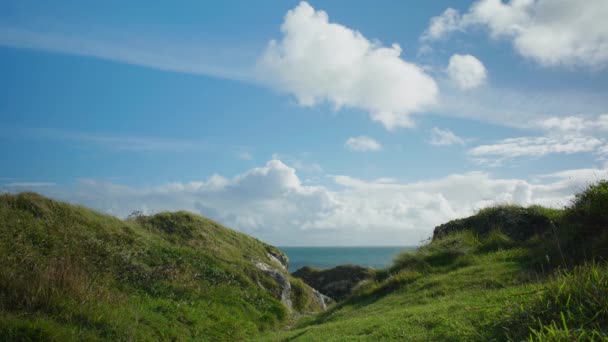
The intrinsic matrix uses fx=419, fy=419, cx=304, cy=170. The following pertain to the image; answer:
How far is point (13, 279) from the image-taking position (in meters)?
11.9

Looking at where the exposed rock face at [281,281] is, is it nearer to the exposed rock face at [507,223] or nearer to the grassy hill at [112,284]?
the grassy hill at [112,284]

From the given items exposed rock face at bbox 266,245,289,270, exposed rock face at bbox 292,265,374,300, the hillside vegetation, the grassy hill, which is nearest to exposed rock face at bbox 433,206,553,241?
the hillside vegetation

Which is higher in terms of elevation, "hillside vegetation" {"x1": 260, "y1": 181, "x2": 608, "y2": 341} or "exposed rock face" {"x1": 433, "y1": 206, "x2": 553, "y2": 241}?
"exposed rock face" {"x1": 433, "y1": 206, "x2": 553, "y2": 241}

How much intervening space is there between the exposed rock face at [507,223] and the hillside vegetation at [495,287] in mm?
55

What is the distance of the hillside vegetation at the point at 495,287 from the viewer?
744 cm

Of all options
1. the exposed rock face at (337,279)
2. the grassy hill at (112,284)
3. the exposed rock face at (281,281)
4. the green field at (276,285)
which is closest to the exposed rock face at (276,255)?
the exposed rock face at (337,279)

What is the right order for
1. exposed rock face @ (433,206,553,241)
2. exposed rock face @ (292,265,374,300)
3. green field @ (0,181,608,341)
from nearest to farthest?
green field @ (0,181,608,341) → exposed rock face @ (433,206,553,241) → exposed rock face @ (292,265,374,300)

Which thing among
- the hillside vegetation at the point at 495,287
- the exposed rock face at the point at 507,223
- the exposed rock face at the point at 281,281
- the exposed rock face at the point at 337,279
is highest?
the exposed rock face at the point at 507,223

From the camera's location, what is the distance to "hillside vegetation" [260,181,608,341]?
7.44 metres

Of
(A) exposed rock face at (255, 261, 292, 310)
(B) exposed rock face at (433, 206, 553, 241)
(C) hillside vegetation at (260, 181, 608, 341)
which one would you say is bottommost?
(A) exposed rock face at (255, 261, 292, 310)

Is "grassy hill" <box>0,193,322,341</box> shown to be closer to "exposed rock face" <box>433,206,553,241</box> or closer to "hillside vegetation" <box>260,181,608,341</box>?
"hillside vegetation" <box>260,181,608,341</box>

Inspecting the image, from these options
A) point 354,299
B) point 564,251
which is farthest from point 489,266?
point 354,299

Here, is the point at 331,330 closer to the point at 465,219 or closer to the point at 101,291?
the point at 101,291

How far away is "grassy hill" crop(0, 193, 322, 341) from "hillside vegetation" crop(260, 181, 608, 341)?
3269mm
